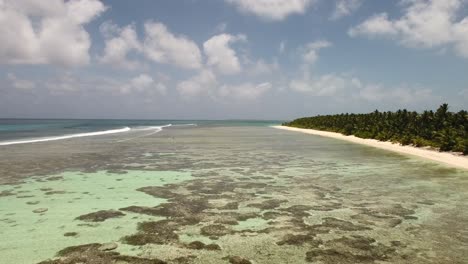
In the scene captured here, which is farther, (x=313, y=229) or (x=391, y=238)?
(x=313, y=229)

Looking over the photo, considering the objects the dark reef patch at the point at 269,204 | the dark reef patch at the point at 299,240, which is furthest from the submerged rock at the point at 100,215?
the dark reef patch at the point at 299,240

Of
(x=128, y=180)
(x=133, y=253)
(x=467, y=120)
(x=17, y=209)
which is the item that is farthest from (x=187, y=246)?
(x=467, y=120)

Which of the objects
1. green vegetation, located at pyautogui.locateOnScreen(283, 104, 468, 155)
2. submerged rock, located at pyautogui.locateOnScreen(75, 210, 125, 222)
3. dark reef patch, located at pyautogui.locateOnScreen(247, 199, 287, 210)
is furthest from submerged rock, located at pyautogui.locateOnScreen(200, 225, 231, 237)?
green vegetation, located at pyautogui.locateOnScreen(283, 104, 468, 155)

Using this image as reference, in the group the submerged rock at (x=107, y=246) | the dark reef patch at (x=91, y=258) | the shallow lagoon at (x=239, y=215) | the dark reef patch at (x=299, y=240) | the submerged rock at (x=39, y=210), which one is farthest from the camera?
the submerged rock at (x=39, y=210)

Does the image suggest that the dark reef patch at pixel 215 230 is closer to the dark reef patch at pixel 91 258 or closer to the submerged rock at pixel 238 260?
the submerged rock at pixel 238 260

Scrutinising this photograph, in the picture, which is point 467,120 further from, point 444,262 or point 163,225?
point 163,225

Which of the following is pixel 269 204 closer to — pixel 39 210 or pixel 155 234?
pixel 155 234
